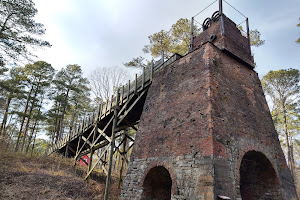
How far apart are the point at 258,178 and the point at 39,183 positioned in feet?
32.2

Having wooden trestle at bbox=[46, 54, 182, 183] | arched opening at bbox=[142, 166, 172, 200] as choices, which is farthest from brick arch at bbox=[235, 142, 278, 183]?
wooden trestle at bbox=[46, 54, 182, 183]

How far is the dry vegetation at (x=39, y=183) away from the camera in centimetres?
827

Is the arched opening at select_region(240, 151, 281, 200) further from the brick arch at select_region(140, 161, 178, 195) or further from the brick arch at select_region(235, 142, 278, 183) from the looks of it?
the brick arch at select_region(140, 161, 178, 195)

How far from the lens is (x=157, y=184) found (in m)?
7.47

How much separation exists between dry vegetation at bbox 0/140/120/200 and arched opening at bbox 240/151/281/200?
597cm

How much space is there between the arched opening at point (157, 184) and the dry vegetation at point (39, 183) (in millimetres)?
3070

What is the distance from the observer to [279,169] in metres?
7.23

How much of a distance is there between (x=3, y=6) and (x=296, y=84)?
23.5 meters

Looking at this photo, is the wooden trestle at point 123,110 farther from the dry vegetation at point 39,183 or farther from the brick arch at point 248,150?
the brick arch at point 248,150

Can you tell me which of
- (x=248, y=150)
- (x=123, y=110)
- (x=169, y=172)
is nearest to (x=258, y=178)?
(x=248, y=150)

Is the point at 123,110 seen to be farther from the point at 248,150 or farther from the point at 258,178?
the point at 258,178

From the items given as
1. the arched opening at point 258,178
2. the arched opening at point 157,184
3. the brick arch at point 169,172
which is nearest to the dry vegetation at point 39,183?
the arched opening at point 157,184

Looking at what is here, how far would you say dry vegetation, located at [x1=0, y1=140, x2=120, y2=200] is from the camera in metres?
8.27

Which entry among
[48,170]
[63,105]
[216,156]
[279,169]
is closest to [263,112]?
[279,169]
